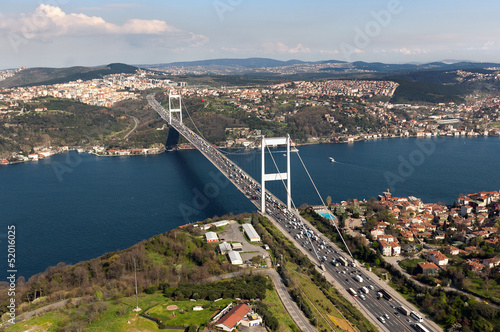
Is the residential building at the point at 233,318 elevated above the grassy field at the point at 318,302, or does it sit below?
above

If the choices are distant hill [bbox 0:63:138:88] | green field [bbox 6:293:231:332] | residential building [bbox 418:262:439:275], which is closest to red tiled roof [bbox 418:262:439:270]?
residential building [bbox 418:262:439:275]

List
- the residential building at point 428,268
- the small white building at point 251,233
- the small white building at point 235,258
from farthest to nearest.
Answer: the small white building at point 251,233, the residential building at point 428,268, the small white building at point 235,258

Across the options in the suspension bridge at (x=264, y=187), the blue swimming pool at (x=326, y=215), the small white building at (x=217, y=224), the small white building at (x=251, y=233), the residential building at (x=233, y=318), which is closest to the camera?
the residential building at (x=233, y=318)

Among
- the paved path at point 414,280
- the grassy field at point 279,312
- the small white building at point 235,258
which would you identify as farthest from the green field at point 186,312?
the paved path at point 414,280

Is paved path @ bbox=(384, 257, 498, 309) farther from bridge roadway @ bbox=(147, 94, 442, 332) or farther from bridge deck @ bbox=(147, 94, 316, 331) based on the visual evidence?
bridge deck @ bbox=(147, 94, 316, 331)

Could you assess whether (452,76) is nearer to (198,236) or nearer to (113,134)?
(113,134)

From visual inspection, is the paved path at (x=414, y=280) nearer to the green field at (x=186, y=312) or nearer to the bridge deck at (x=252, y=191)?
the bridge deck at (x=252, y=191)

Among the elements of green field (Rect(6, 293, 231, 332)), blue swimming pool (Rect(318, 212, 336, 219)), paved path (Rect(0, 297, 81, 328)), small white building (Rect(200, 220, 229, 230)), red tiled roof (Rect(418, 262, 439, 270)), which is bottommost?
red tiled roof (Rect(418, 262, 439, 270))

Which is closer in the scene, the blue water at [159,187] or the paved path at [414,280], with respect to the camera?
the paved path at [414,280]
